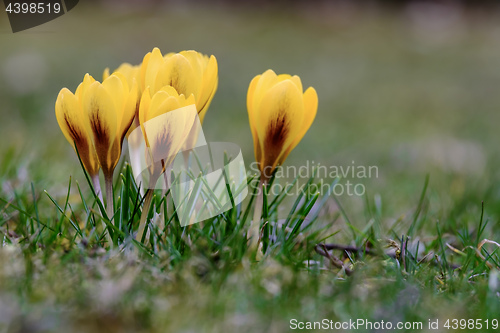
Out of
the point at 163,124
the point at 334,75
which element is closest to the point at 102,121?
the point at 163,124

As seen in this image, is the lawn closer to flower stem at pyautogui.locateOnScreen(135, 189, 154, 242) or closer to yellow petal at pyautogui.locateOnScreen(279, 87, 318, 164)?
flower stem at pyautogui.locateOnScreen(135, 189, 154, 242)

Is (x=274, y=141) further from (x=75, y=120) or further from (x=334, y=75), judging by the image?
(x=334, y=75)

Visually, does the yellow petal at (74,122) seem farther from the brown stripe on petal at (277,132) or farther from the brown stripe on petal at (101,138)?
the brown stripe on petal at (277,132)

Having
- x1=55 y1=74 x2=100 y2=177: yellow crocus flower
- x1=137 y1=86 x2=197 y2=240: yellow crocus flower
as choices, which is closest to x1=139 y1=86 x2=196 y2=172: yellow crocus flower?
x1=137 y1=86 x2=197 y2=240: yellow crocus flower

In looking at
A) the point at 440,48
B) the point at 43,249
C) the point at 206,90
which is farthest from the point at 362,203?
the point at 440,48

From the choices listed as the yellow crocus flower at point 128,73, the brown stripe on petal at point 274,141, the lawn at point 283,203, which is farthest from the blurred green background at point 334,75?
the brown stripe on petal at point 274,141
